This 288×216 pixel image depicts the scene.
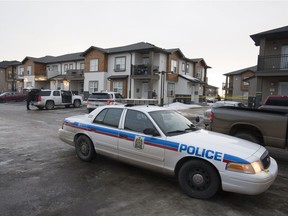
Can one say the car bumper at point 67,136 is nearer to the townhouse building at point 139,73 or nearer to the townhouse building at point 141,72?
the townhouse building at point 139,73

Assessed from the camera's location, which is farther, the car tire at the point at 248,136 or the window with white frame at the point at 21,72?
the window with white frame at the point at 21,72

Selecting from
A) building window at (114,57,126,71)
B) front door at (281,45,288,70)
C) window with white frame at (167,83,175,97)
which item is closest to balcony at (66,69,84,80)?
building window at (114,57,126,71)

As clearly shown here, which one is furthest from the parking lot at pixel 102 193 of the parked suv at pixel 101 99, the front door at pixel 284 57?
the front door at pixel 284 57

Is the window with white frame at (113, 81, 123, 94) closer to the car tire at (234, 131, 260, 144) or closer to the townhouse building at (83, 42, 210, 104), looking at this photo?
the townhouse building at (83, 42, 210, 104)

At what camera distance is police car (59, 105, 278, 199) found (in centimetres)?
349

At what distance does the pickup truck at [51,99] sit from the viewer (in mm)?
19875

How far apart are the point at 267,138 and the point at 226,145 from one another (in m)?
2.85

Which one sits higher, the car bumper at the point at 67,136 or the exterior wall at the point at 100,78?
the exterior wall at the point at 100,78

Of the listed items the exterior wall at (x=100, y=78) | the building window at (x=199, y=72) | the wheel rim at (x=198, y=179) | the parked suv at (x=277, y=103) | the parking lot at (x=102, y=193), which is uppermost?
the building window at (x=199, y=72)

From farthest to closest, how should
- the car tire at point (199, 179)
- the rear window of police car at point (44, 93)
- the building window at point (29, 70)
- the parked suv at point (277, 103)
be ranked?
the building window at point (29, 70)
the rear window of police car at point (44, 93)
the parked suv at point (277, 103)
the car tire at point (199, 179)

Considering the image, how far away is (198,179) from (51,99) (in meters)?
19.5

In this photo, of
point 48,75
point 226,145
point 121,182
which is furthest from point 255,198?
point 48,75

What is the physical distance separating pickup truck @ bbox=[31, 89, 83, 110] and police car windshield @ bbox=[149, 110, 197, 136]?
17692 mm

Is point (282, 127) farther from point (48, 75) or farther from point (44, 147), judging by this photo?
point (48, 75)
